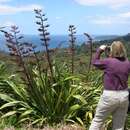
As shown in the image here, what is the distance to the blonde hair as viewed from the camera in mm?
8680

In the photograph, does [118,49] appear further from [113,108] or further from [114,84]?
[113,108]

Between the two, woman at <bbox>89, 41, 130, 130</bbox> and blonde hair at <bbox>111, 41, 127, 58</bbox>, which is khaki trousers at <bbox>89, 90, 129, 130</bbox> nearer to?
woman at <bbox>89, 41, 130, 130</bbox>

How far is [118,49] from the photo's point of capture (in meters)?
8.71

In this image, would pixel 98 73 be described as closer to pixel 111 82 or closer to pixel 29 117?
pixel 29 117

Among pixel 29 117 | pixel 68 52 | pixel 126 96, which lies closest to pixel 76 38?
pixel 68 52

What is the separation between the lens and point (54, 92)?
10445 mm

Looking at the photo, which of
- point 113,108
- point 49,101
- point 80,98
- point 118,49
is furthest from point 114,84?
point 49,101

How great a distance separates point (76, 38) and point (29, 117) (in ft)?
6.33

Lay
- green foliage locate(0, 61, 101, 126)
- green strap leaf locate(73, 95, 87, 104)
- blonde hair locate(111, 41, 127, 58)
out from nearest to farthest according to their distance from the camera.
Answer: blonde hair locate(111, 41, 127, 58)
green strap leaf locate(73, 95, 87, 104)
green foliage locate(0, 61, 101, 126)

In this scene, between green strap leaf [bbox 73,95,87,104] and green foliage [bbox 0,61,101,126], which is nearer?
green strap leaf [bbox 73,95,87,104]

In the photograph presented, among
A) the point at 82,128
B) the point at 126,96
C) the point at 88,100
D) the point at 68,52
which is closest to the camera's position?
the point at 126,96

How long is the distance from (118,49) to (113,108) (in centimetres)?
96

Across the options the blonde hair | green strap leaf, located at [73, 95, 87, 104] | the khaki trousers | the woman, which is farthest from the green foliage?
the blonde hair

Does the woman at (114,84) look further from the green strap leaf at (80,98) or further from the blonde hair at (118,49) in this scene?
the green strap leaf at (80,98)
